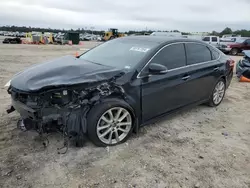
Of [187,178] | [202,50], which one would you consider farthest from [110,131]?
[202,50]

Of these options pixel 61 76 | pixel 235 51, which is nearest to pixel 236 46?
pixel 235 51

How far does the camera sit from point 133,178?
9.12 ft

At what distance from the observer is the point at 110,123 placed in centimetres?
334

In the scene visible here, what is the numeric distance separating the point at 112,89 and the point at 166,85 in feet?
3.28

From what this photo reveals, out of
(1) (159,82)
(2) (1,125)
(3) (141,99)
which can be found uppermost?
(1) (159,82)

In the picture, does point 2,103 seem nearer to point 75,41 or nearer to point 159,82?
point 159,82

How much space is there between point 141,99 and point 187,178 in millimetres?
1283

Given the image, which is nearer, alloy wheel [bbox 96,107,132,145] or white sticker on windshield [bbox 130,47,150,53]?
alloy wheel [bbox 96,107,132,145]

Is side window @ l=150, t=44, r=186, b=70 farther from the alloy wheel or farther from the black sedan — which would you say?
the alloy wheel

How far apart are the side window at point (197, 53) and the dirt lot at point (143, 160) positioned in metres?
1.22

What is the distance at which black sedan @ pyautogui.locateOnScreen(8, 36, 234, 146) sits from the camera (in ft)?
10.2

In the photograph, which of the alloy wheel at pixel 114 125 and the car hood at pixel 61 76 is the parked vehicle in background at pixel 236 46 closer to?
the car hood at pixel 61 76

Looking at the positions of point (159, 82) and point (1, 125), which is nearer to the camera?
point (159, 82)

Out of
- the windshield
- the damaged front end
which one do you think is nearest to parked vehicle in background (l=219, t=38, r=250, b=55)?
the windshield
